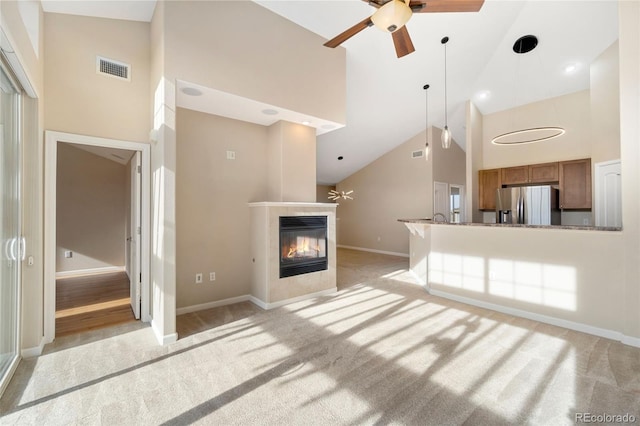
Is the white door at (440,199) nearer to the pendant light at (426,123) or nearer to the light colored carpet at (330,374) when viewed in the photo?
the pendant light at (426,123)

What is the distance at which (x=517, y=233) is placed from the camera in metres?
3.58

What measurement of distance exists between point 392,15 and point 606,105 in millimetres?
4504

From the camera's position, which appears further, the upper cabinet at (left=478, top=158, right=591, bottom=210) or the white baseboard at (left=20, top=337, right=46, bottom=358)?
the upper cabinet at (left=478, top=158, right=591, bottom=210)

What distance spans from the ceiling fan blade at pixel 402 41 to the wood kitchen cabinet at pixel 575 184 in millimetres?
4715

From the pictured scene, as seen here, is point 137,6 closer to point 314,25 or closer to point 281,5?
point 281,5

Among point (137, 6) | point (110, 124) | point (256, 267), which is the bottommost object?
point (256, 267)

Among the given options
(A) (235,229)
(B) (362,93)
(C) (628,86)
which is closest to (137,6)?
(A) (235,229)

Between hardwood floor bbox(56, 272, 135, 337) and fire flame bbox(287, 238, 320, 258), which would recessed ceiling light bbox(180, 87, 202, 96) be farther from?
hardwood floor bbox(56, 272, 135, 337)

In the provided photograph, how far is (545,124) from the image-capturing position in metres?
5.59

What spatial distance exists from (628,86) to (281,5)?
388 cm

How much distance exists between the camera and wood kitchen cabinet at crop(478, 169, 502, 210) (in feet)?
20.2

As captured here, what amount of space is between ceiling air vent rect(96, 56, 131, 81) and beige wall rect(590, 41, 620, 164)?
255 inches

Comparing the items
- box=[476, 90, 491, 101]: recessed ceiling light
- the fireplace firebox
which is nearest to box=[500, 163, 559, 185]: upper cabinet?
box=[476, 90, 491, 101]: recessed ceiling light
